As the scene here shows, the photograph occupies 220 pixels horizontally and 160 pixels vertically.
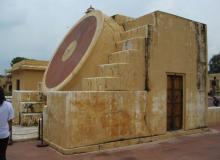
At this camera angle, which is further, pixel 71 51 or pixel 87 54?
pixel 71 51

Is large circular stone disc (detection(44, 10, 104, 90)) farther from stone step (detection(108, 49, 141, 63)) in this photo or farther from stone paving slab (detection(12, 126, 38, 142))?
stone paving slab (detection(12, 126, 38, 142))

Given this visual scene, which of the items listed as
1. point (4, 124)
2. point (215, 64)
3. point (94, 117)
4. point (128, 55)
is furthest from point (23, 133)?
point (215, 64)

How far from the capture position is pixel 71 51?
Result: 31.7ft

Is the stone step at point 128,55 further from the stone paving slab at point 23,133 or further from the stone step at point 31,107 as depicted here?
the stone step at point 31,107

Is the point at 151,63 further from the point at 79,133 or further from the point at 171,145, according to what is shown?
the point at 79,133

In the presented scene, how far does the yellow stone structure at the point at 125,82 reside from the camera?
6.54 m

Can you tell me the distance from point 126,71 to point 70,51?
2.99 meters

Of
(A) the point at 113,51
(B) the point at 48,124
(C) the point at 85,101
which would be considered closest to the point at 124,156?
(C) the point at 85,101

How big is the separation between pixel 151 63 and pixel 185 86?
1.73 metres

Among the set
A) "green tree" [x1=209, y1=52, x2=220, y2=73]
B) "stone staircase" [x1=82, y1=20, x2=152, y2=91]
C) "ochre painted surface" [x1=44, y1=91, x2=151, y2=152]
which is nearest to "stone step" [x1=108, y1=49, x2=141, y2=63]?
"stone staircase" [x1=82, y1=20, x2=152, y2=91]

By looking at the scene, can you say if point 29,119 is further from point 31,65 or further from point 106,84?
point 31,65

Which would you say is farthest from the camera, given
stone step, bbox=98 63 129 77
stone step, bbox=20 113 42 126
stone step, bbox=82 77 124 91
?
stone step, bbox=20 113 42 126

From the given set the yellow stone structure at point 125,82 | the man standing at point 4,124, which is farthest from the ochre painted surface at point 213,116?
the man standing at point 4,124

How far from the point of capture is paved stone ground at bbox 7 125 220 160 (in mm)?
6129
